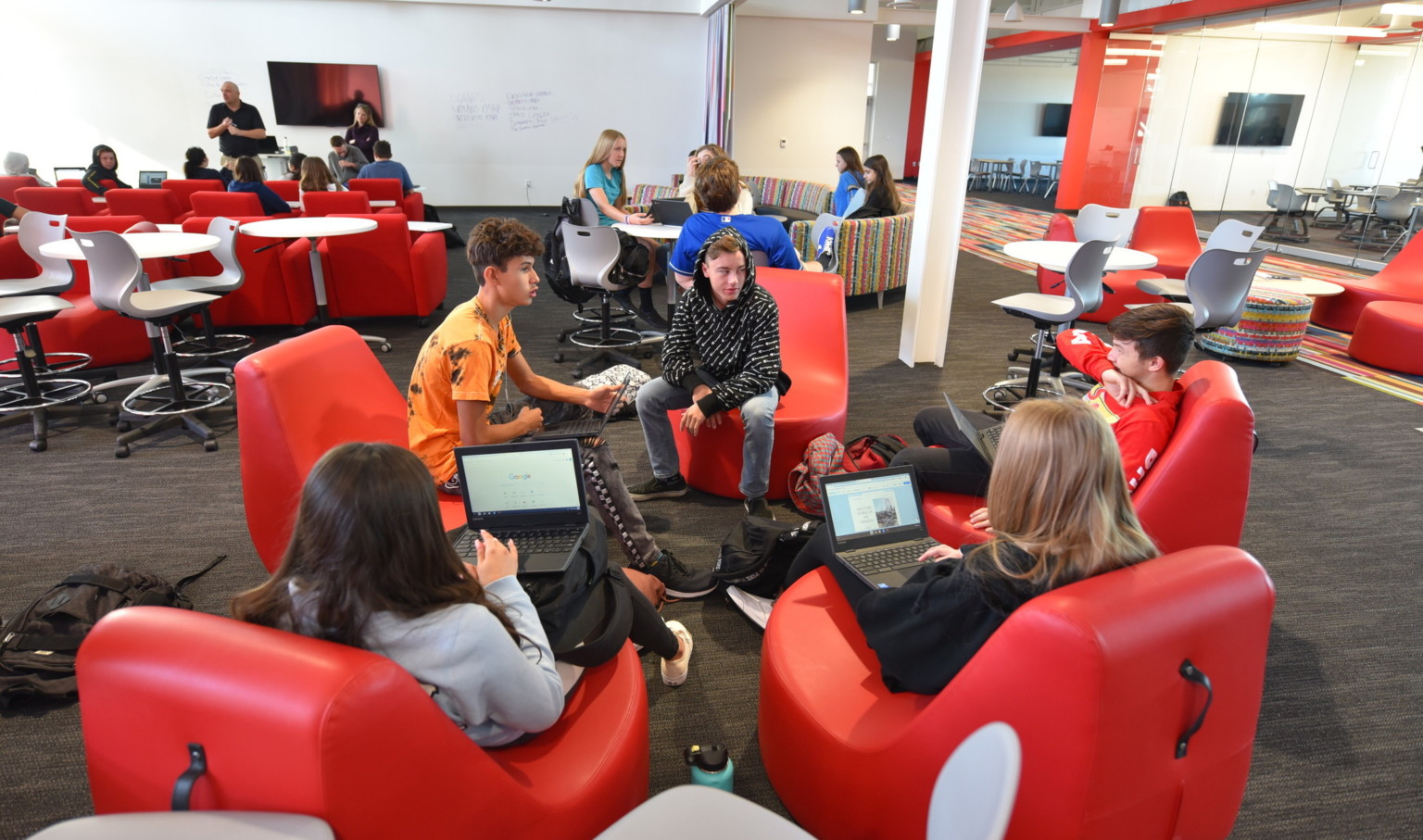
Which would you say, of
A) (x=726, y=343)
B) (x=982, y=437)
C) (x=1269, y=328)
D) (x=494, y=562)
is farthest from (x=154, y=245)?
(x=1269, y=328)

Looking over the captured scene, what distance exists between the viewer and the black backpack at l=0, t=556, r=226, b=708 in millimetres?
2119

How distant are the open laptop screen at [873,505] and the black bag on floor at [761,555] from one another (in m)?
0.37

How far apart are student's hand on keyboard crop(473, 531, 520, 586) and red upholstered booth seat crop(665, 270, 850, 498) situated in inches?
64.8

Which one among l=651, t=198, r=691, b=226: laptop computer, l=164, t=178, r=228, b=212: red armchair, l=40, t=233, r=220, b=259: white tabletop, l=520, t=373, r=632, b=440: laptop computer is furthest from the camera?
l=164, t=178, r=228, b=212: red armchair

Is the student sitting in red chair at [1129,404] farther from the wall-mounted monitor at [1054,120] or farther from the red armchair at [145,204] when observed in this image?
the wall-mounted monitor at [1054,120]

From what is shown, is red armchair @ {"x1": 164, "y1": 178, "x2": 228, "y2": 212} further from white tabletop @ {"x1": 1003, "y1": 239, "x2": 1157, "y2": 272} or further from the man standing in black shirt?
white tabletop @ {"x1": 1003, "y1": 239, "x2": 1157, "y2": 272}

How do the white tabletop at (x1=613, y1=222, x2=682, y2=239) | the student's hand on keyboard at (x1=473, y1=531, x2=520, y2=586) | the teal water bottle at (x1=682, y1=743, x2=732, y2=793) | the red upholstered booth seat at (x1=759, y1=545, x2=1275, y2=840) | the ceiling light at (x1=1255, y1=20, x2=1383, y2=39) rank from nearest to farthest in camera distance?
1. the red upholstered booth seat at (x1=759, y1=545, x2=1275, y2=840)
2. the student's hand on keyboard at (x1=473, y1=531, x2=520, y2=586)
3. the teal water bottle at (x1=682, y1=743, x2=732, y2=793)
4. the white tabletop at (x1=613, y1=222, x2=682, y2=239)
5. the ceiling light at (x1=1255, y1=20, x2=1383, y2=39)

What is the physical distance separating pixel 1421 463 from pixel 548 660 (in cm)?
447

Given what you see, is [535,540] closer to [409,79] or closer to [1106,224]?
[1106,224]

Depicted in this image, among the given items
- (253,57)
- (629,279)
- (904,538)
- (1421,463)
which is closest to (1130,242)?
(1421,463)

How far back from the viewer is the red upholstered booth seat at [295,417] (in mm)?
2033

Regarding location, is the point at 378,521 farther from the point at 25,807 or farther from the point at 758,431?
the point at 758,431

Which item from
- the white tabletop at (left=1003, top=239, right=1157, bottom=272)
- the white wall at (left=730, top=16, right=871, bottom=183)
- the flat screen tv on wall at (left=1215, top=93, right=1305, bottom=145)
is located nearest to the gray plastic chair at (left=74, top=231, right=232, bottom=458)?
the white tabletop at (left=1003, top=239, right=1157, bottom=272)

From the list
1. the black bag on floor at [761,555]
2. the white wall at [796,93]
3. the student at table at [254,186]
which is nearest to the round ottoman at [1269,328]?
the black bag on floor at [761,555]
